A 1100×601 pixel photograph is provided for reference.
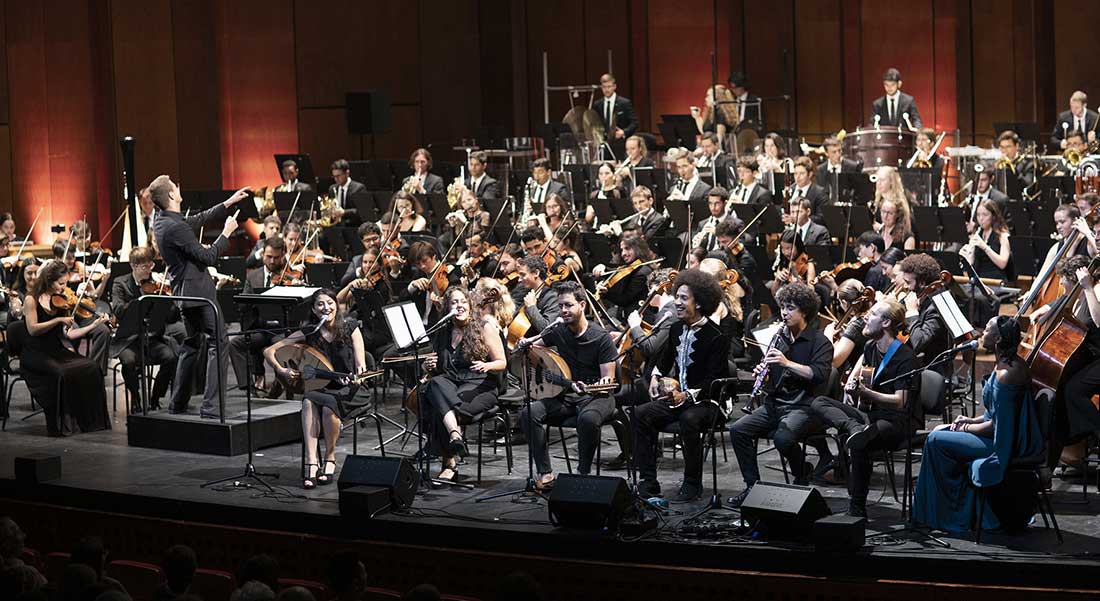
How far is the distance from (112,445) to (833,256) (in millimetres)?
4467

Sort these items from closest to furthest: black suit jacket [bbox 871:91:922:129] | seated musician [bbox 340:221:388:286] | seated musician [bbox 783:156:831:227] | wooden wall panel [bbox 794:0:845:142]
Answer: seated musician [bbox 340:221:388:286]
seated musician [bbox 783:156:831:227]
black suit jacket [bbox 871:91:922:129]
wooden wall panel [bbox 794:0:845:142]

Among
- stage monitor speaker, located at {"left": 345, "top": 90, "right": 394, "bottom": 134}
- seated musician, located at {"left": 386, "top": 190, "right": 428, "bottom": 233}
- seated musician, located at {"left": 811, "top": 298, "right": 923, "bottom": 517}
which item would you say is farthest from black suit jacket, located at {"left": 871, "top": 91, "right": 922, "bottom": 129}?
seated musician, located at {"left": 811, "top": 298, "right": 923, "bottom": 517}

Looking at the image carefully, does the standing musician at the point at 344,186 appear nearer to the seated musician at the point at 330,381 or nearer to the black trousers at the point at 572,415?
the seated musician at the point at 330,381

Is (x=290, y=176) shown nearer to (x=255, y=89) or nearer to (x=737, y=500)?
(x=255, y=89)

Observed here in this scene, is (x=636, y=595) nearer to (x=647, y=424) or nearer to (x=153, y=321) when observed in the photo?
(x=647, y=424)

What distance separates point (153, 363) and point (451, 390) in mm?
2455

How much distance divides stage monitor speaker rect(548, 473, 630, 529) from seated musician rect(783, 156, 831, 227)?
4837 mm

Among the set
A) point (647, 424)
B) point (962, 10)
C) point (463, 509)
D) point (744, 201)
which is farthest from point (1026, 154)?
point (463, 509)

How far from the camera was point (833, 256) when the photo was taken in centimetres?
877

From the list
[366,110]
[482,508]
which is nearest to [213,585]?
[482,508]

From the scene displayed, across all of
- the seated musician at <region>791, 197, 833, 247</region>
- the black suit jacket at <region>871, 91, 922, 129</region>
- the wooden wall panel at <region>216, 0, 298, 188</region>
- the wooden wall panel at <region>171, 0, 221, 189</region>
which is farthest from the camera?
the wooden wall panel at <region>216, 0, 298, 188</region>

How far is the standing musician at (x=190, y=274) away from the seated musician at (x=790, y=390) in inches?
110

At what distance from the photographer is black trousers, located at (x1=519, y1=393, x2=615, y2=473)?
6.46 metres

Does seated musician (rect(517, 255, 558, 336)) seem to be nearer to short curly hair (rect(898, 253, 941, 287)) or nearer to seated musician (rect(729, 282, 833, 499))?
seated musician (rect(729, 282, 833, 499))
